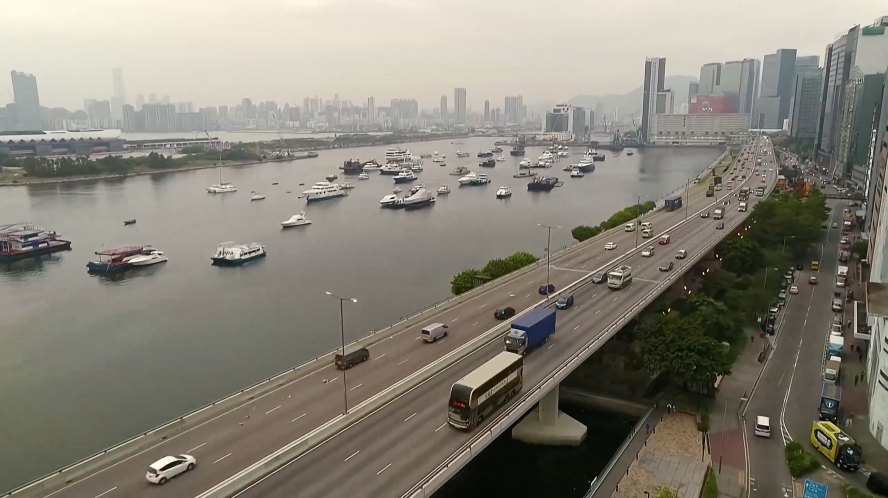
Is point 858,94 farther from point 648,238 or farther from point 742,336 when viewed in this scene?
point 742,336

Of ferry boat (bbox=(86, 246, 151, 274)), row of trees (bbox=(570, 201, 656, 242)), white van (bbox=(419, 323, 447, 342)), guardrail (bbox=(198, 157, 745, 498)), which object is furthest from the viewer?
row of trees (bbox=(570, 201, 656, 242))

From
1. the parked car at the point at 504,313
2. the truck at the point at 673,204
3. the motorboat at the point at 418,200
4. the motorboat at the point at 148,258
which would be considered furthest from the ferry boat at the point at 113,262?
the truck at the point at 673,204

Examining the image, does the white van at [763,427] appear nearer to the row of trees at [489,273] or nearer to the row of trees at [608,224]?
the row of trees at [489,273]

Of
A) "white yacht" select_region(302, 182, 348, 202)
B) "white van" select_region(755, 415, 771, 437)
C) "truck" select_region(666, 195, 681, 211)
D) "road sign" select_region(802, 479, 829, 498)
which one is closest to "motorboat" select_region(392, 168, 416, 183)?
"white yacht" select_region(302, 182, 348, 202)

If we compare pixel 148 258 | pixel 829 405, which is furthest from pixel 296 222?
pixel 829 405

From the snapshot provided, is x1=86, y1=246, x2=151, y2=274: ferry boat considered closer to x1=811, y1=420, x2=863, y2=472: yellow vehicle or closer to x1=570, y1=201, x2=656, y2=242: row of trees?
x1=570, y1=201, x2=656, y2=242: row of trees

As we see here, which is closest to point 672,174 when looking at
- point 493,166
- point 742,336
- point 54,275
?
point 493,166
